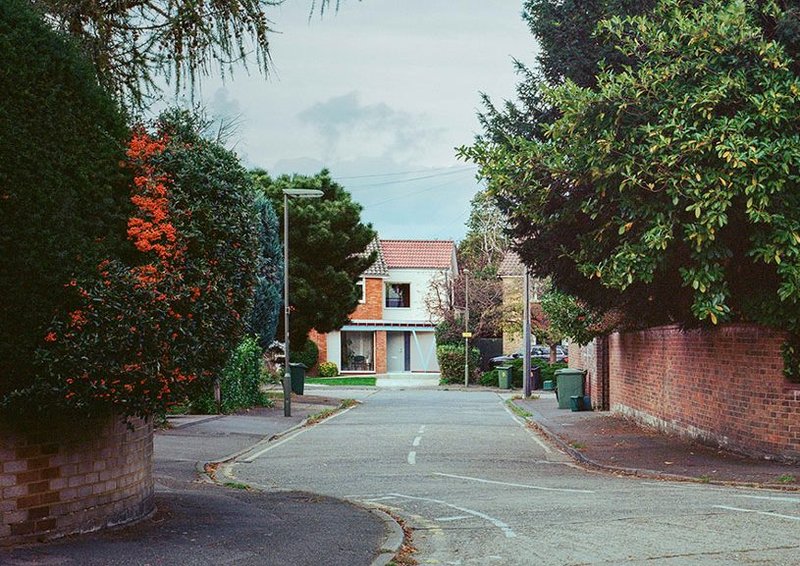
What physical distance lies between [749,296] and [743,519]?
6.79 meters

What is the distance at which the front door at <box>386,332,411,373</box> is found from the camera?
72.1 meters

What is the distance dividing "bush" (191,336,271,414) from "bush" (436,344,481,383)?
862 inches

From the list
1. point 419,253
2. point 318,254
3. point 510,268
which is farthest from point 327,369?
point 318,254

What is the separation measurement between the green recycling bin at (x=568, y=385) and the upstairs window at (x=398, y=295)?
37.0 metres

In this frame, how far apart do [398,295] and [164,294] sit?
6325 centimetres

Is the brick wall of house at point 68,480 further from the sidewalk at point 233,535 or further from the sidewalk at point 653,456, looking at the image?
the sidewalk at point 653,456

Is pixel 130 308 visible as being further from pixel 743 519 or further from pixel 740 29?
pixel 740 29

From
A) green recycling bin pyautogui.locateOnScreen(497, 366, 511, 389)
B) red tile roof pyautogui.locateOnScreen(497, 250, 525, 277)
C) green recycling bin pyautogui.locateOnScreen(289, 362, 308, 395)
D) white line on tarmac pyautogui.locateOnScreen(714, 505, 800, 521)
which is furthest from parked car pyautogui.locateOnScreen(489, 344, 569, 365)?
white line on tarmac pyautogui.locateOnScreen(714, 505, 800, 521)

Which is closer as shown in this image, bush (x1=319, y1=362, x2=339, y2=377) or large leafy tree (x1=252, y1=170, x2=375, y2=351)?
large leafy tree (x1=252, y1=170, x2=375, y2=351)

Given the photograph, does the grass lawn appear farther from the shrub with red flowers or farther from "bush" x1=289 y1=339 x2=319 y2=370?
the shrub with red flowers

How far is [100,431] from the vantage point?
31.6 feet

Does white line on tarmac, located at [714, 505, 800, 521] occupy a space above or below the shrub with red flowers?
below

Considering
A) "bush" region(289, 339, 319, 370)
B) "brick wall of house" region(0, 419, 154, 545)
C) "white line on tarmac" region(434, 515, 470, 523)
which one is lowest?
"white line on tarmac" region(434, 515, 470, 523)

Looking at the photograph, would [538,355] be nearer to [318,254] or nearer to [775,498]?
[318,254]
